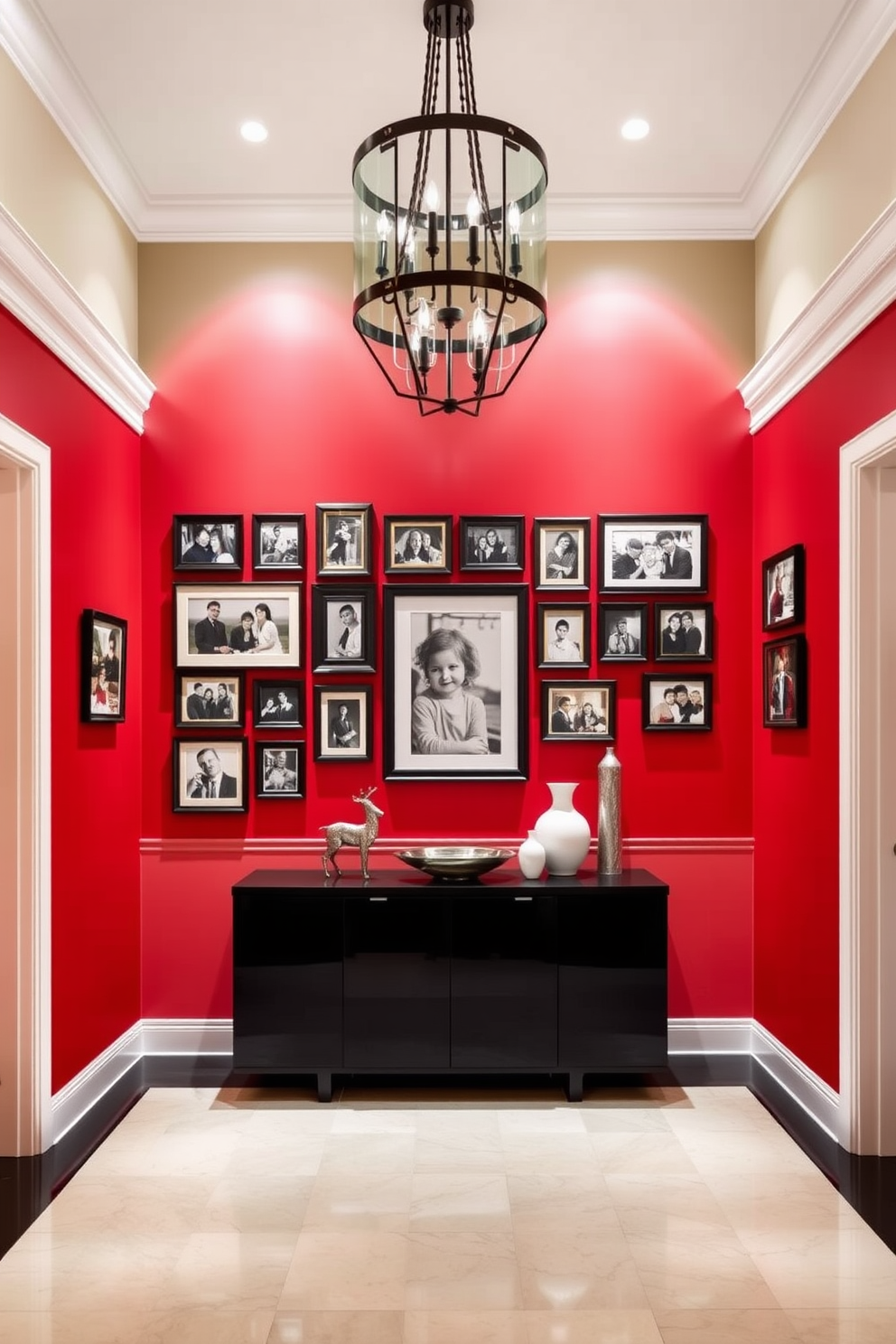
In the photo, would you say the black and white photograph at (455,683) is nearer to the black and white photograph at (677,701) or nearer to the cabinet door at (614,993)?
the black and white photograph at (677,701)

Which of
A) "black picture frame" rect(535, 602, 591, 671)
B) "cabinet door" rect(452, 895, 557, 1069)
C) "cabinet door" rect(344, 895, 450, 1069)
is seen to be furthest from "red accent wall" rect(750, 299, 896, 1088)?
"cabinet door" rect(344, 895, 450, 1069)

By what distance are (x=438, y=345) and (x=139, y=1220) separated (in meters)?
3.00

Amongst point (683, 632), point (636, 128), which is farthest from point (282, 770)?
point (636, 128)

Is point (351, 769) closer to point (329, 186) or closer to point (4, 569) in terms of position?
point (4, 569)

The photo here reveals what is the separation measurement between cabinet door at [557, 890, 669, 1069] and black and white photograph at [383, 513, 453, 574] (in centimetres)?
172

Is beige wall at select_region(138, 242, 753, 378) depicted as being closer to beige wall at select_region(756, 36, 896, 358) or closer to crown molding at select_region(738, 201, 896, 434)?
beige wall at select_region(756, 36, 896, 358)

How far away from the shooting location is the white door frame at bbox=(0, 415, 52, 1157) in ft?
12.1

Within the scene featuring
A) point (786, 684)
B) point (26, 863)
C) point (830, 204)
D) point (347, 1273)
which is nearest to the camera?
point (347, 1273)

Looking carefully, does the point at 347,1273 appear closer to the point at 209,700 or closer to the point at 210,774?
the point at 210,774

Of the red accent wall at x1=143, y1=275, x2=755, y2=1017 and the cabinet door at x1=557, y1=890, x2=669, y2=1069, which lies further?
the red accent wall at x1=143, y1=275, x2=755, y2=1017

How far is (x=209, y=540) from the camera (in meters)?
4.92

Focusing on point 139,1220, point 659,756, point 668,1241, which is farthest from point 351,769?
point 668,1241

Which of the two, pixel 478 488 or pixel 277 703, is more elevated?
pixel 478 488

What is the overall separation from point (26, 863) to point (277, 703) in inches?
57.4
